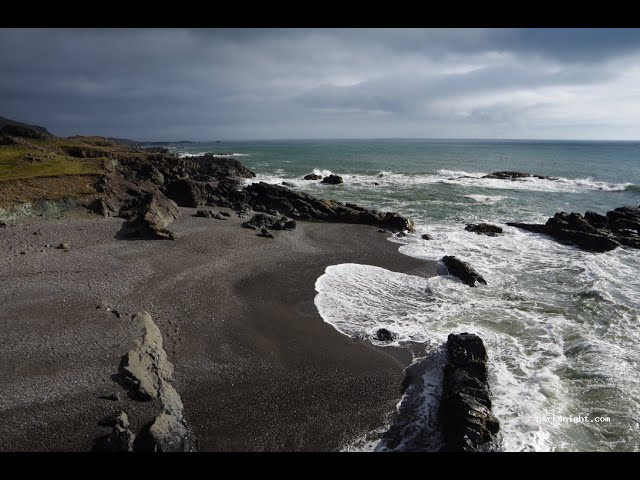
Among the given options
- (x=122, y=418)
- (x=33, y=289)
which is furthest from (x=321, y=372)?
(x=33, y=289)

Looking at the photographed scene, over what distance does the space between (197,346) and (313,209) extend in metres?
25.0

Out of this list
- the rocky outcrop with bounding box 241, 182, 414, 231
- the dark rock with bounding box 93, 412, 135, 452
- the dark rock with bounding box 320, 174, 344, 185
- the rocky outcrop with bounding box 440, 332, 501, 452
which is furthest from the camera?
the dark rock with bounding box 320, 174, 344, 185

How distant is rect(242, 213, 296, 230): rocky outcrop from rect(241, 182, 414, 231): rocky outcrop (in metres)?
4.05

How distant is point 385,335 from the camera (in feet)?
53.9

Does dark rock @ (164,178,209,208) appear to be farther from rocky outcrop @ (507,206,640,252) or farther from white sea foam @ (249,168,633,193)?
rocky outcrop @ (507,206,640,252)

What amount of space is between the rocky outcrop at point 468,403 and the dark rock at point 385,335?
111 inches

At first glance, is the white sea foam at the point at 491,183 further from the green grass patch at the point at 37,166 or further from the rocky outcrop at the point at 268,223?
the green grass patch at the point at 37,166

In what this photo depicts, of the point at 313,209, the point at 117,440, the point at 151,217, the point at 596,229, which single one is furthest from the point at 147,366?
the point at 596,229

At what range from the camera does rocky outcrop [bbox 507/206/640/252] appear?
29.9 metres

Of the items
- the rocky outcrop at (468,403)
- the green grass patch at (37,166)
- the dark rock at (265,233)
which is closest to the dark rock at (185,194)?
the green grass patch at (37,166)

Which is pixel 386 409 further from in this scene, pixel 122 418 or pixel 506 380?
pixel 122 418

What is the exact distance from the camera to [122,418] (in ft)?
35.9

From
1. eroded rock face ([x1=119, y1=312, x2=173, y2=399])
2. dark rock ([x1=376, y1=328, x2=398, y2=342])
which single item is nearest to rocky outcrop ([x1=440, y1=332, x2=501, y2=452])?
dark rock ([x1=376, y1=328, x2=398, y2=342])

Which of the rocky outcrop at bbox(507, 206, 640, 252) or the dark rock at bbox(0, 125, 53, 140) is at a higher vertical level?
the dark rock at bbox(0, 125, 53, 140)
